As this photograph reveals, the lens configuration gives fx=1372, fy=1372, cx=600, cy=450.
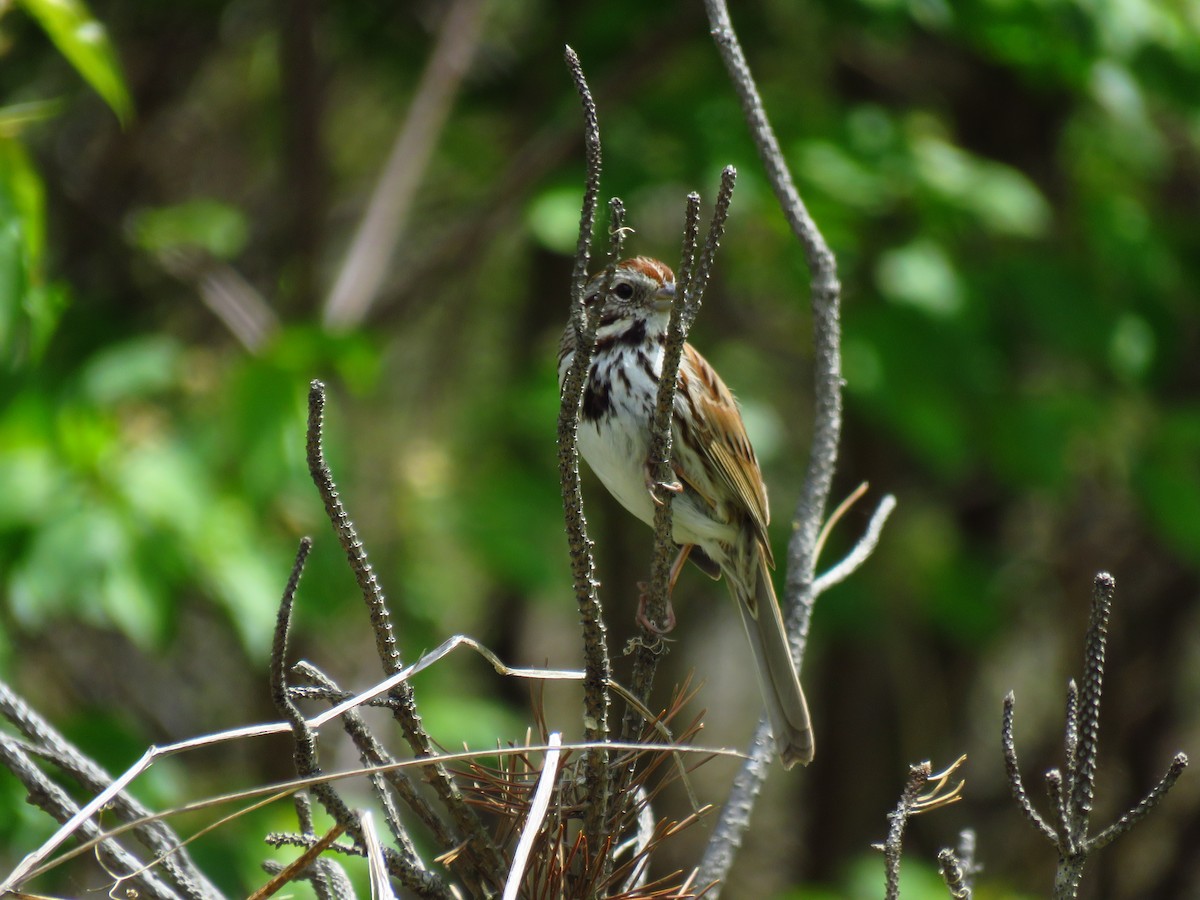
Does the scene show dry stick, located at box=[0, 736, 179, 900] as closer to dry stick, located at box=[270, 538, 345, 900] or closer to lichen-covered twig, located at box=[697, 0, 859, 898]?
dry stick, located at box=[270, 538, 345, 900]

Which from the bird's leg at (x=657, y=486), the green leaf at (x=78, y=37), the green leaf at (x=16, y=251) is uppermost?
the green leaf at (x=78, y=37)

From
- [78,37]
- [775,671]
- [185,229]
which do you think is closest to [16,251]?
[78,37]

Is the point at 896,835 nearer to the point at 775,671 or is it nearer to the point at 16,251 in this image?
the point at 775,671

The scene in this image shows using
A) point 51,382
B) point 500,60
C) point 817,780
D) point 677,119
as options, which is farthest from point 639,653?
point 817,780

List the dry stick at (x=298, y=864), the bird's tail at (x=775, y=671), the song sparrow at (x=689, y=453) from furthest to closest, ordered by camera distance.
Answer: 1. the song sparrow at (x=689, y=453)
2. the bird's tail at (x=775, y=671)
3. the dry stick at (x=298, y=864)

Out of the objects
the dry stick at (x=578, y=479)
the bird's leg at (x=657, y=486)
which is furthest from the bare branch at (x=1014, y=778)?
the bird's leg at (x=657, y=486)

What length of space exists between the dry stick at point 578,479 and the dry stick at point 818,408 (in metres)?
0.39

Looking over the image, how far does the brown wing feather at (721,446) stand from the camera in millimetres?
3158

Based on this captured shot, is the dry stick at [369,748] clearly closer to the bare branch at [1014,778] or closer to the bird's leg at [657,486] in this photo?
the bird's leg at [657,486]

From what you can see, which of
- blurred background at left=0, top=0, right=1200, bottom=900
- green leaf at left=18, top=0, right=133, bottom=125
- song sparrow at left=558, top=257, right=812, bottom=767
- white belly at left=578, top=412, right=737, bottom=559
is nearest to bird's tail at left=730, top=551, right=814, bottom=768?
song sparrow at left=558, top=257, right=812, bottom=767

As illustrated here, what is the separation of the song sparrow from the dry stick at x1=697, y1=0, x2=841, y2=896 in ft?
1.46

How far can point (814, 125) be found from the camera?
14.9 feet

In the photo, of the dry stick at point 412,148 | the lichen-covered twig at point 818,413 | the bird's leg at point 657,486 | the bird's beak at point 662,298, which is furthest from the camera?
the dry stick at point 412,148

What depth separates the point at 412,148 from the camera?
516cm
